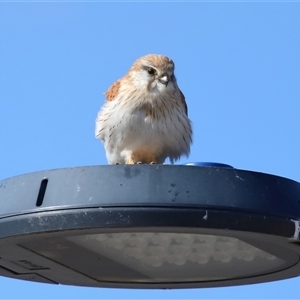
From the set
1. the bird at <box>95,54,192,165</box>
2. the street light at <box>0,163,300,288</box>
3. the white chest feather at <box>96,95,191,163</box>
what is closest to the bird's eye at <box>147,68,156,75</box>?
the bird at <box>95,54,192,165</box>

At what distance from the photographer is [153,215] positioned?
2857 mm

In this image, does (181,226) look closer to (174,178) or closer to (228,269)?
(174,178)

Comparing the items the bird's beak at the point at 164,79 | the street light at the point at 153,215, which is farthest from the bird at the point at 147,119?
the street light at the point at 153,215

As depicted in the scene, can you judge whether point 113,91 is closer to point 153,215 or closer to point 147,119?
point 147,119

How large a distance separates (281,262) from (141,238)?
0.66m

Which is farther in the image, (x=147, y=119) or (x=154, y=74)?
(x=154, y=74)

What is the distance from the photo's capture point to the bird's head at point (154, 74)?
5.72 metres

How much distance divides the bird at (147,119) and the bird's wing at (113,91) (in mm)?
39

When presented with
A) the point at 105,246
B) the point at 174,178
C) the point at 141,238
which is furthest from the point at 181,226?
the point at 105,246

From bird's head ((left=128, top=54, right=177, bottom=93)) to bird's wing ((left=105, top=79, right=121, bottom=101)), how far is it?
177 millimetres

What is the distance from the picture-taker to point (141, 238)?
3.30 m

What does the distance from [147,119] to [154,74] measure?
0.39 meters

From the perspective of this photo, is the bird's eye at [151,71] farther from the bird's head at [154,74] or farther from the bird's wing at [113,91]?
the bird's wing at [113,91]

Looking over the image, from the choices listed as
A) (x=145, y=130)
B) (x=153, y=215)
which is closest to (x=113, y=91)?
(x=145, y=130)
